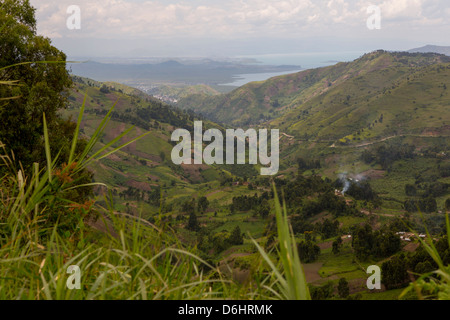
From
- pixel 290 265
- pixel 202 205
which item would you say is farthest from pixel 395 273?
pixel 202 205

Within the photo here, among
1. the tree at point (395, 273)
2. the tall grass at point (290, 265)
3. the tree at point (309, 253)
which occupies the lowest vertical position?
the tree at point (309, 253)

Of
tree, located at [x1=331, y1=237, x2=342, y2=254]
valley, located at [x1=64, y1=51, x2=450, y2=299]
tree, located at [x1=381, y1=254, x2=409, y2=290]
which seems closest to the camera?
tree, located at [x1=381, y1=254, x2=409, y2=290]

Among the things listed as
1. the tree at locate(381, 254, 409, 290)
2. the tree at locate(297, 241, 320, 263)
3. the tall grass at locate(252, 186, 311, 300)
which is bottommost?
the tree at locate(297, 241, 320, 263)

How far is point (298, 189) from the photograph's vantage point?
10600 centimetres

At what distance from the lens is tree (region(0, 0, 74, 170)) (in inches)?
472

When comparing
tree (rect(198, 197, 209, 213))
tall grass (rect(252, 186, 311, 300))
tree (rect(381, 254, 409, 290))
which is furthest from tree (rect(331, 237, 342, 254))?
tall grass (rect(252, 186, 311, 300))

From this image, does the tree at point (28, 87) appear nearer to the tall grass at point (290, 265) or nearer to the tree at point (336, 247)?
the tall grass at point (290, 265)

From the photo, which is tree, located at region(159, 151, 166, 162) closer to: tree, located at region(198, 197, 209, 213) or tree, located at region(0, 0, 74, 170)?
tree, located at region(198, 197, 209, 213)

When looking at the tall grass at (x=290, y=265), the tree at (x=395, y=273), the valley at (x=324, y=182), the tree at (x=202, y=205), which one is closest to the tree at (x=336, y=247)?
the valley at (x=324, y=182)

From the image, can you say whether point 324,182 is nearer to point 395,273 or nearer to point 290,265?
point 395,273

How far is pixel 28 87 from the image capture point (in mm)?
11500

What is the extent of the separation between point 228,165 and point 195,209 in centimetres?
6827

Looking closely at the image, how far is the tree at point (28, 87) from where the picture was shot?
1199 centimetres
